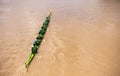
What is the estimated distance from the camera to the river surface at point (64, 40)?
279 cm

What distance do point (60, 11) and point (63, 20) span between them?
32.2 inches

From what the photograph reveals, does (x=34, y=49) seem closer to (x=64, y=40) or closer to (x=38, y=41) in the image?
(x=38, y=41)

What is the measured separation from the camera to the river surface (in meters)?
2.79

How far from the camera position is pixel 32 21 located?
15.1 feet

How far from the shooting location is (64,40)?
362 centimetres

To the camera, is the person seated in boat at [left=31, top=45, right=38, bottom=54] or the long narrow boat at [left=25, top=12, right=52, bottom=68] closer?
the long narrow boat at [left=25, top=12, right=52, bottom=68]

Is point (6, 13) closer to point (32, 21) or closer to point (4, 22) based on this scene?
point (4, 22)

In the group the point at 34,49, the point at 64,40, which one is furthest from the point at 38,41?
the point at 64,40

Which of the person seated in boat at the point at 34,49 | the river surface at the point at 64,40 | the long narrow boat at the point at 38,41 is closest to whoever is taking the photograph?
the river surface at the point at 64,40

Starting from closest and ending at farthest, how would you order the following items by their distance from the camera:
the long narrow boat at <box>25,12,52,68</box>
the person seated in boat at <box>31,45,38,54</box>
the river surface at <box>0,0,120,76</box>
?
the river surface at <box>0,0,120,76</box>
the long narrow boat at <box>25,12,52,68</box>
the person seated in boat at <box>31,45,38,54</box>

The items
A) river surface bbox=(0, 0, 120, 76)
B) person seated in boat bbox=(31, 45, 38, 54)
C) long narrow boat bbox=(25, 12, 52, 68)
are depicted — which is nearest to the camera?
river surface bbox=(0, 0, 120, 76)

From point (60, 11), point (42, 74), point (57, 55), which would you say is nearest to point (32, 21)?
point (60, 11)

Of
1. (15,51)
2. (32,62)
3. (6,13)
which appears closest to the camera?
(32,62)

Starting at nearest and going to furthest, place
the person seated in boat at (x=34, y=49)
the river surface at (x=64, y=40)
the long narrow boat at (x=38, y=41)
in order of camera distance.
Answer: the river surface at (x=64, y=40) → the long narrow boat at (x=38, y=41) → the person seated in boat at (x=34, y=49)
